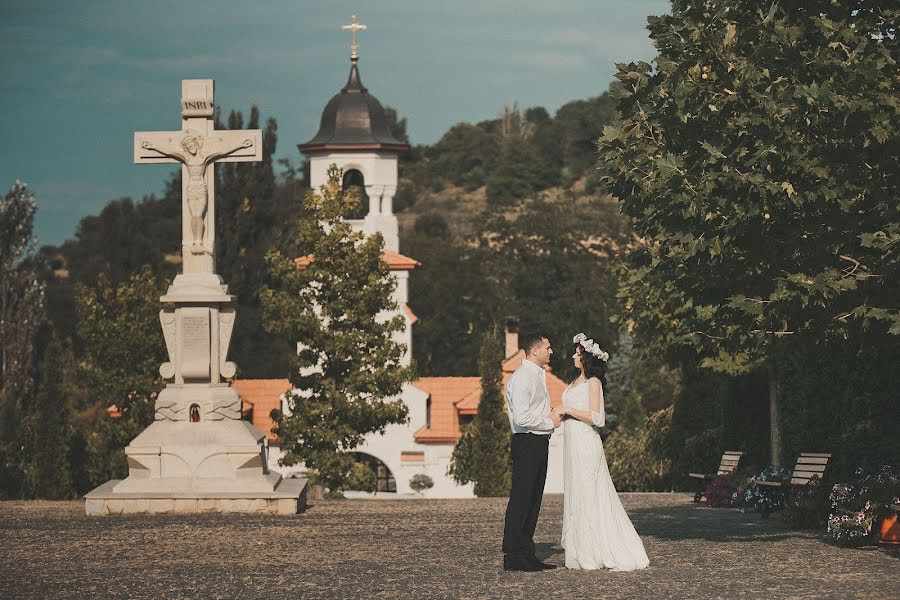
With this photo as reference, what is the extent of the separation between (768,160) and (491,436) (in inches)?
1039

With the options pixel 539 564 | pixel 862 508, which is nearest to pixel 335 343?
pixel 862 508

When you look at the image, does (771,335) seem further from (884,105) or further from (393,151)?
(393,151)

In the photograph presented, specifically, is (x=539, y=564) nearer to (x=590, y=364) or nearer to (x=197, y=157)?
(x=590, y=364)

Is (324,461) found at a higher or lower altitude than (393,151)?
lower

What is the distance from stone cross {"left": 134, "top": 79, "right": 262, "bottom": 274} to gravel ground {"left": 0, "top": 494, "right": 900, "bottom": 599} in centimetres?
403

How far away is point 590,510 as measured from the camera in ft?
42.7

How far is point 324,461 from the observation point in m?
29.0

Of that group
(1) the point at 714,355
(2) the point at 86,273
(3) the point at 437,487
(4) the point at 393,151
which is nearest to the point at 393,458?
(3) the point at 437,487

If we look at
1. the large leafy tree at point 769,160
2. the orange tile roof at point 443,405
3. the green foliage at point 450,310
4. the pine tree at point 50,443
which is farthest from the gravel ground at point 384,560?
the green foliage at point 450,310

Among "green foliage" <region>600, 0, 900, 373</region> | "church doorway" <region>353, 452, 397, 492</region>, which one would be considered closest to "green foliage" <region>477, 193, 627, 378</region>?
"church doorway" <region>353, 452, 397, 492</region>

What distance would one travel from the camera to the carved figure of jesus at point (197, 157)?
21.6 meters

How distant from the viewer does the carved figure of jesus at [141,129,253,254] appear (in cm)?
2159

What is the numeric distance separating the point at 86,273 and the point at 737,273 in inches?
2585

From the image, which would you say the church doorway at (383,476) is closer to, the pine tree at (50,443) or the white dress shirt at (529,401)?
the pine tree at (50,443)
